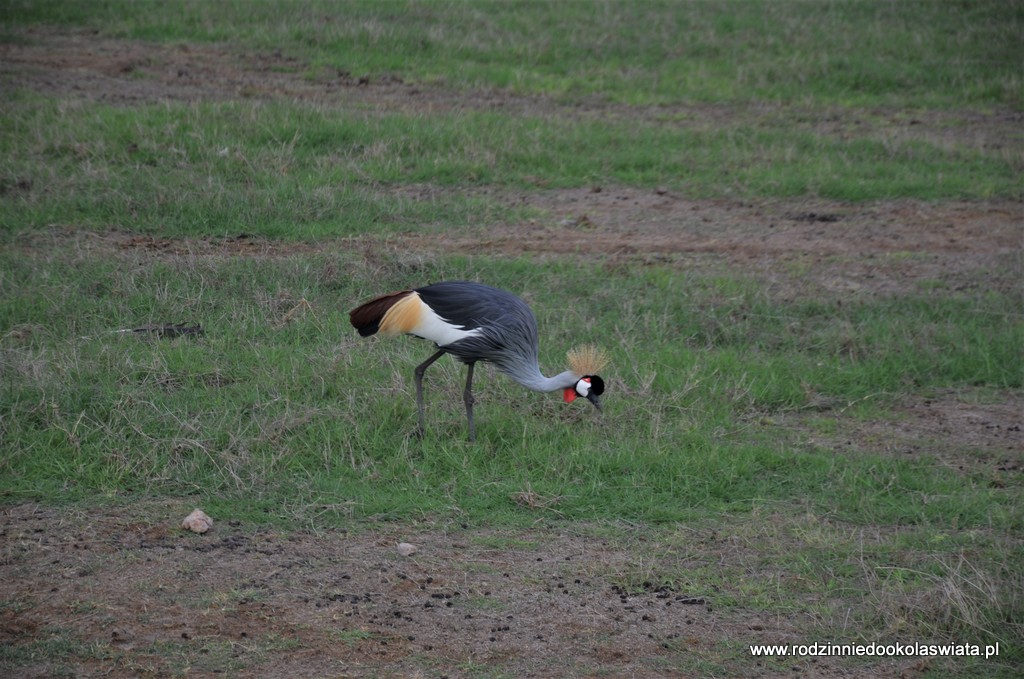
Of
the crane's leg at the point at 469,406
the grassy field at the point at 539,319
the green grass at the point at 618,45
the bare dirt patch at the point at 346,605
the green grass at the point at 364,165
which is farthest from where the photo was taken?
the green grass at the point at 618,45

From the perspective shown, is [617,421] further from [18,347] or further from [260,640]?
[18,347]

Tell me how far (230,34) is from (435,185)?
538 centimetres

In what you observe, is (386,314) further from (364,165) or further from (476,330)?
(364,165)

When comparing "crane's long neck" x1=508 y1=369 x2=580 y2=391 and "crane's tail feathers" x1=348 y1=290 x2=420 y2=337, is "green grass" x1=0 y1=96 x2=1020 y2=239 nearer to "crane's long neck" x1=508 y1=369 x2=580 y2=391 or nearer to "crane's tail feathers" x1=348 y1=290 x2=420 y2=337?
"crane's tail feathers" x1=348 y1=290 x2=420 y2=337

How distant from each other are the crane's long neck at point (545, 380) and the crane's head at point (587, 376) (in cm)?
3

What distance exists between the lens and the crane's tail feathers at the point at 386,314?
232 inches

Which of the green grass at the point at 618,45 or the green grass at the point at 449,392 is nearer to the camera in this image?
the green grass at the point at 449,392

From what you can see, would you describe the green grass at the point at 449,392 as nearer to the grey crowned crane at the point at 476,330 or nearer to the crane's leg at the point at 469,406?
the crane's leg at the point at 469,406

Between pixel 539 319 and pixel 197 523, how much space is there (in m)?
3.07

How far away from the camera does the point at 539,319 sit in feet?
24.0

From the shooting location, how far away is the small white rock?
489cm

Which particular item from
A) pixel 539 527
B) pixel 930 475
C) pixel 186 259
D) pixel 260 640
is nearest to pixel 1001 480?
pixel 930 475

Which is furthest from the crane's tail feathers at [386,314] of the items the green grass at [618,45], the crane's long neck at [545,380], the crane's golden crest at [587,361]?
the green grass at [618,45]

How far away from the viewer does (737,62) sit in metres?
13.5
